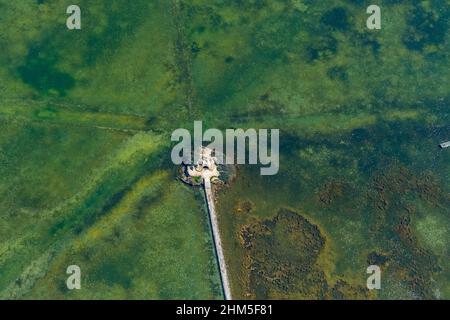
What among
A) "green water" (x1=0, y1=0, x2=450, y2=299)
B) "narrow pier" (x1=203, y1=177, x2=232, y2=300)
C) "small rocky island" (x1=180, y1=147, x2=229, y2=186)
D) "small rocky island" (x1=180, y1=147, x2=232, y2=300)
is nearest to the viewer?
"narrow pier" (x1=203, y1=177, x2=232, y2=300)

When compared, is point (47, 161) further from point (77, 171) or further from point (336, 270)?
point (336, 270)

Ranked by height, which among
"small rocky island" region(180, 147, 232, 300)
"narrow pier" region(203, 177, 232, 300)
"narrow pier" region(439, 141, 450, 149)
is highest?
"narrow pier" region(439, 141, 450, 149)

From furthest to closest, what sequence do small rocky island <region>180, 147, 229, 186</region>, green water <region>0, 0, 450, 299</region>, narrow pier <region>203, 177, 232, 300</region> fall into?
small rocky island <region>180, 147, 229, 186</region>
green water <region>0, 0, 450, 299</region>
narrow pier <region>203, 177, 232, 300</region>

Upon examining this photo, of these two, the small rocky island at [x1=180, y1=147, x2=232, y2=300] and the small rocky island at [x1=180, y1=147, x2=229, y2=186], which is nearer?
the small rocky island at [x1=180, y1=147, x2=232, y2=300]

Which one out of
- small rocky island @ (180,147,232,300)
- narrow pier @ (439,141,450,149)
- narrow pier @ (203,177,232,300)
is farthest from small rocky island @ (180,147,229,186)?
narrow pier @ (439,141,450,149)

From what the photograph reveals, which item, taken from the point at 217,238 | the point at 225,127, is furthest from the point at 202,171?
the point at 217,238

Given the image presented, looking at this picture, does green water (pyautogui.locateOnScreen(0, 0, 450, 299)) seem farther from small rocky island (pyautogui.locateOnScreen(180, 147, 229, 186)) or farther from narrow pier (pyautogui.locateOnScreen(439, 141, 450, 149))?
small rocky island (pyautogui.locateOnScreen(180, 147, 229, 186))

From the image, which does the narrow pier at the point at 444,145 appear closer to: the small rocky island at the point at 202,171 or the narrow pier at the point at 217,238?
the small rocky island at the point at 202,171

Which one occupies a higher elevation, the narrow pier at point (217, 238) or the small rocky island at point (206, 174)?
the small rocky island at point (206, 174)

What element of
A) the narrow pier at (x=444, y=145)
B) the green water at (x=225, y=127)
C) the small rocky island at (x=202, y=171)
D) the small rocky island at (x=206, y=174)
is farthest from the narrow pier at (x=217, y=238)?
the narrow pier at (x=444, y=145)
